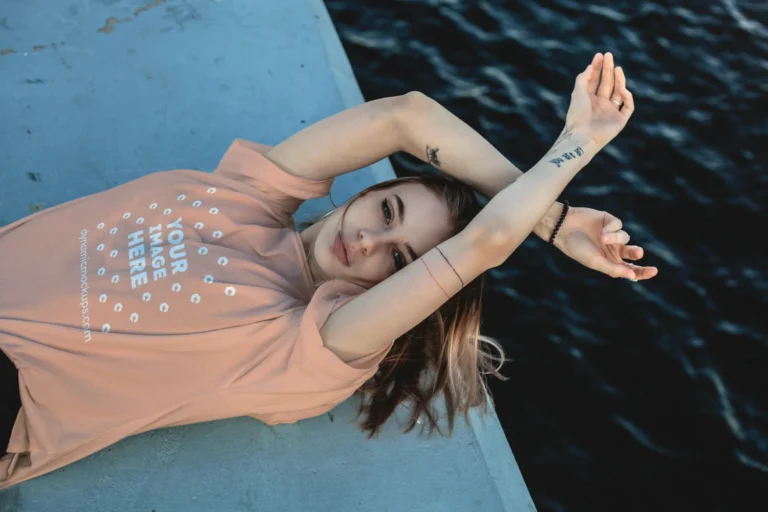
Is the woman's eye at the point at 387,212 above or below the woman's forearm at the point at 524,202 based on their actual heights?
below

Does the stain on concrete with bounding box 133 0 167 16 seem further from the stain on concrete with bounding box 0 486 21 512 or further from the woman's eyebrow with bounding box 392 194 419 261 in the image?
the stain on concrete with bounding box 0 486 21 512

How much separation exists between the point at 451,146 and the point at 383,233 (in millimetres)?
493

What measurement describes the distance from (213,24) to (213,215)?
204 centimetres

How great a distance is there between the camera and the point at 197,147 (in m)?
3.76

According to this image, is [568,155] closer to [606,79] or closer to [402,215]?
[606,79]

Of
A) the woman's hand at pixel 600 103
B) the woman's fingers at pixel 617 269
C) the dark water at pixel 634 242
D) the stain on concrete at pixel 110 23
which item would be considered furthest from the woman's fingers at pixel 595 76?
the stain on concrete at pixel 110 23

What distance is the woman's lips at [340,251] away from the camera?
8.93 feet

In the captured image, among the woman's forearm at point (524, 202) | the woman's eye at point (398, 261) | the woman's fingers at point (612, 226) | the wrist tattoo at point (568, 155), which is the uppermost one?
the wrist tattoo at point (568, 155)

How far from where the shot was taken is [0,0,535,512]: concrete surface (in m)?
2.73

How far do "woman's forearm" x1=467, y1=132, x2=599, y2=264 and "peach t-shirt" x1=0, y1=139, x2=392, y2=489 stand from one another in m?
0.56

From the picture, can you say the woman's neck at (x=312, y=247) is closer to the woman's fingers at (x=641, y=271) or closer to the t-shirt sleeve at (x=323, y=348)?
the t-shirt sleeve at (x=323, y=348)

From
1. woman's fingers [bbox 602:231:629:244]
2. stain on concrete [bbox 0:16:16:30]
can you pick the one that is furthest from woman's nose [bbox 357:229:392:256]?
stain on concrete [bbox 0:16:16:30]

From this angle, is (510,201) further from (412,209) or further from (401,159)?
(401,159)

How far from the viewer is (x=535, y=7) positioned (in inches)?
257
